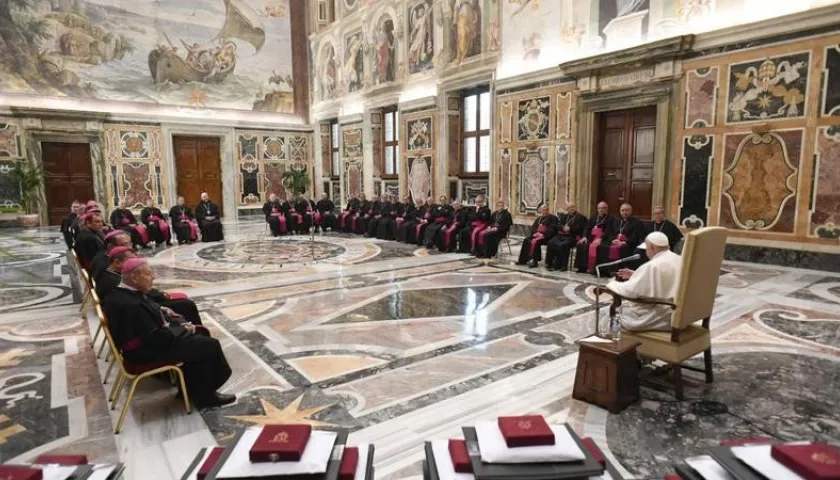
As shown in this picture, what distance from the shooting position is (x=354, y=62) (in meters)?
16.8

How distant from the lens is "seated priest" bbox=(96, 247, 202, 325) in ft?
12.6

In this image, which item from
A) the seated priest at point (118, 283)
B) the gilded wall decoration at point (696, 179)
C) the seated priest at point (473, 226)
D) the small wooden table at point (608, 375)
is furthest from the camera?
the seated priest at point (473, 226)

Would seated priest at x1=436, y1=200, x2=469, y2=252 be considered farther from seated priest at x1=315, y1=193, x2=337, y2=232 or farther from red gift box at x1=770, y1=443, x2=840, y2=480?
red gift box at x1=770, y1=443, x2=840, y2=480

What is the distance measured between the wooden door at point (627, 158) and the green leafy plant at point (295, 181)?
11.7 meters

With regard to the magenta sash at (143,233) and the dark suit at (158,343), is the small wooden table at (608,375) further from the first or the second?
the magenta sash at (143,233)

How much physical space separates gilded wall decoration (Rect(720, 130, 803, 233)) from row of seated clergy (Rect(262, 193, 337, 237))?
372 inches

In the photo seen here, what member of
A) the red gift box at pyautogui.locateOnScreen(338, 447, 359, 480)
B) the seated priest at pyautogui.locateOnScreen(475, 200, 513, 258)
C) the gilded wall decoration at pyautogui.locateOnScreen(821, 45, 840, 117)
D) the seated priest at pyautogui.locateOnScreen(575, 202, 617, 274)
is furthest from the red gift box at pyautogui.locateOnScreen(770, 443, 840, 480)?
the seated priest at pyautogui.locateOnScreen(475, 200, 513, 258)

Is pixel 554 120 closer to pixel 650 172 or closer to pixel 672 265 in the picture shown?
pixel 650 172

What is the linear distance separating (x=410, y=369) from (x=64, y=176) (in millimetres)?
15910

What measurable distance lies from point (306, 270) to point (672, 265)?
5.88 meters

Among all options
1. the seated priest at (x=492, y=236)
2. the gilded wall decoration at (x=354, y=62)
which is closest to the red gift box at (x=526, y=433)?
the seated priest at (x=492, y=236)

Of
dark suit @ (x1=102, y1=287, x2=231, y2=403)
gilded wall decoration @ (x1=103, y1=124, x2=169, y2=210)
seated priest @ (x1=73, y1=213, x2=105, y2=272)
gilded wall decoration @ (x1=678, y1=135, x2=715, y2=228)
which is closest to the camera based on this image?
dark suit @ (x1=102, y1=287, x2=231, y2=403)

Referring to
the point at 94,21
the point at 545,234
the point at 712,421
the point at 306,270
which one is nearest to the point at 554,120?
the point at 545,234

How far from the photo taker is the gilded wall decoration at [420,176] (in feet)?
45.7
